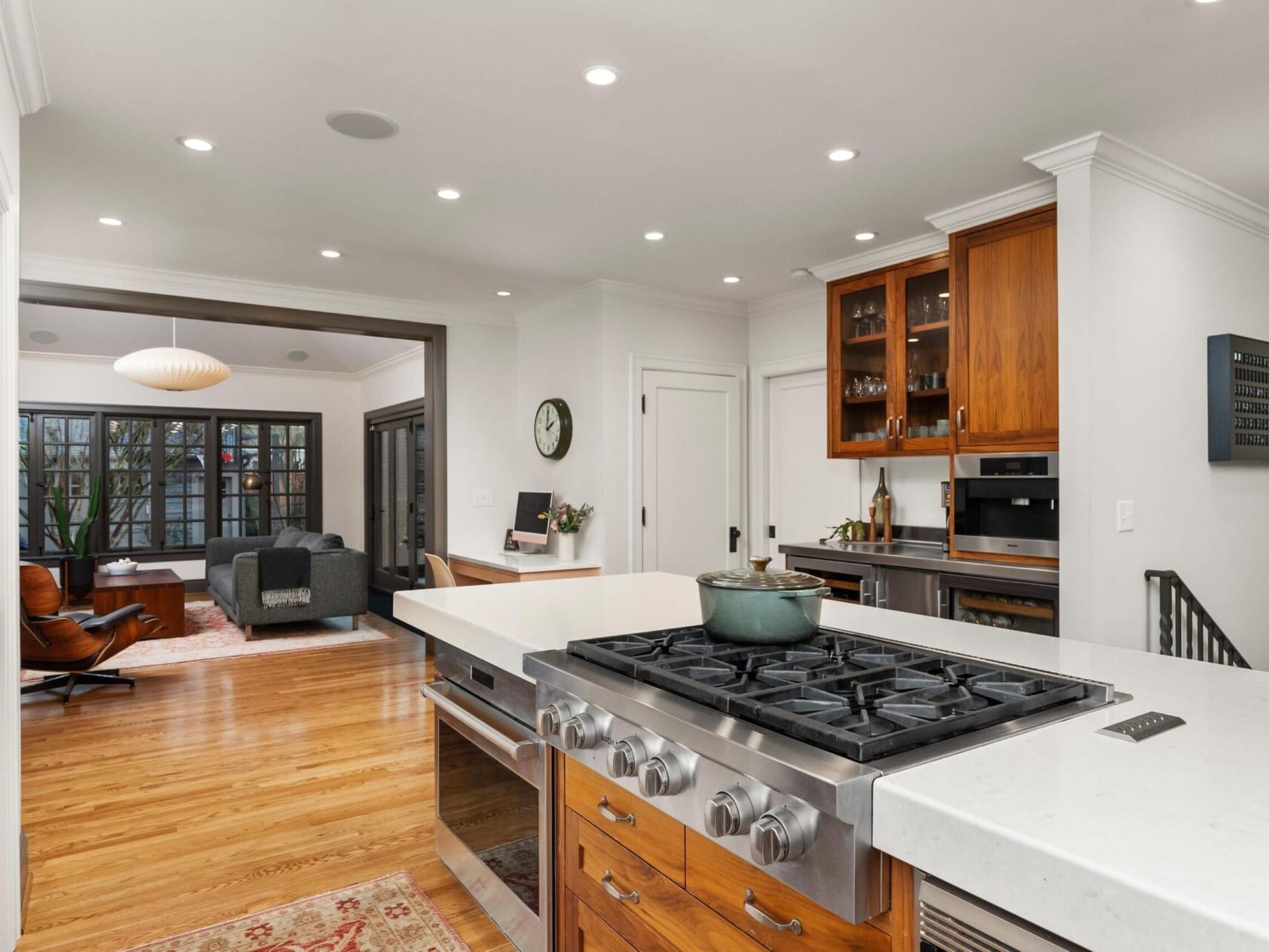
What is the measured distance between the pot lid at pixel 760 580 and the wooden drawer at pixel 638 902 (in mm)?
503

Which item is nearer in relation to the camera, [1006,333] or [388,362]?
[1006,333]

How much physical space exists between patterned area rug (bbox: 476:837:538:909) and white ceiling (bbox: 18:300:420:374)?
6100mm

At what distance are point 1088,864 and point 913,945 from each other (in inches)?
11.8

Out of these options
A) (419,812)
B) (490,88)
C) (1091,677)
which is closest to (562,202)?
(490,88)

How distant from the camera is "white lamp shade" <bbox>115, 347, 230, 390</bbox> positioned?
21.1ft

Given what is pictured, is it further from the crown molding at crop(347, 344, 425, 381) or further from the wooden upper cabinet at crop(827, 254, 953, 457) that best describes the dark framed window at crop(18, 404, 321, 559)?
the wooden upper cabinet at crop(827, 254, 953, 457)

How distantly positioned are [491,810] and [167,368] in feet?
18.7

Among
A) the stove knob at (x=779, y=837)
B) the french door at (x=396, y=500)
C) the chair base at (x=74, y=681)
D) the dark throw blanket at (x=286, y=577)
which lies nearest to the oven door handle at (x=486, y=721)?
the stove knob at (x=779, y=837)

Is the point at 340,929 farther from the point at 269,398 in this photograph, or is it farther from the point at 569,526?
the point at 269,398

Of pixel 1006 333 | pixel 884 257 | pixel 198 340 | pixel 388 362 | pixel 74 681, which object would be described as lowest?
pixel 74 681

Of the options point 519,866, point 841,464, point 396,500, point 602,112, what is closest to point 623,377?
point 841,464

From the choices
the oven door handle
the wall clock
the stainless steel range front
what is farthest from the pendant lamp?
the stainless steel range front

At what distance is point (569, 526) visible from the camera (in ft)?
17.1

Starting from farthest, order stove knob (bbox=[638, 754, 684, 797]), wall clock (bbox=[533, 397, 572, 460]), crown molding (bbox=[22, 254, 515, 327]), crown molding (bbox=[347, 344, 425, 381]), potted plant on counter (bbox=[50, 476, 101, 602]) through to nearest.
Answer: crown molding (bbox=[347, 344, 425, 381]) < potted plant on counter (bbox=[50, 476, 101, 602]) < wall clock (bbox=[533, 397, 572, 460]) < crown molding (bbox=[22, 254, 515, 327]) < stove knob (bbox=[638, 754, 684, 797])
